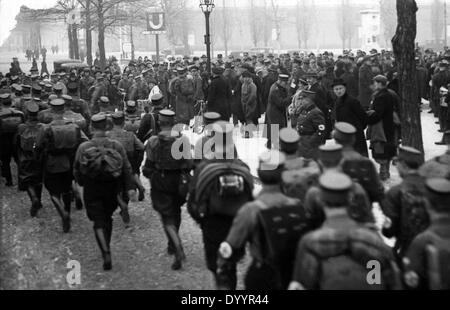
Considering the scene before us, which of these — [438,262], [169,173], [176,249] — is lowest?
[176,249]

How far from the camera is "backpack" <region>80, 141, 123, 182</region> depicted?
6.68 meters

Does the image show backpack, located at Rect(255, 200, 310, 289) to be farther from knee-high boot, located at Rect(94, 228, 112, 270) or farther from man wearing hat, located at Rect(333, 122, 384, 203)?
knee-high boot, located at Rect(94, 228, 112, 270)

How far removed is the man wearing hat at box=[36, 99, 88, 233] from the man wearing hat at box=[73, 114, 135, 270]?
4.78ft

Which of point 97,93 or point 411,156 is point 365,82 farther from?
point 411,156

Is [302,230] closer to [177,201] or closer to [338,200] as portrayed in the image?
[338,200]

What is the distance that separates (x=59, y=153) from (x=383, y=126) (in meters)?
5.37

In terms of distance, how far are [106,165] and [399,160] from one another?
336cm

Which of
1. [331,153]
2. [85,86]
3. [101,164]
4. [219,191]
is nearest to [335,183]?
[331,153]

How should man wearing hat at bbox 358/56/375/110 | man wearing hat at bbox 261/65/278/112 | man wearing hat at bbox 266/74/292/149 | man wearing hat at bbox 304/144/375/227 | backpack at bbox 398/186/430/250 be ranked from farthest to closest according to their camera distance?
man wearing hat at bbox 261/65/278/112 < man wearing hat at bbox 358/56/375/110 < man wearing hat at bbox 266/74/292/149 < backpack at bbox 398/186/430/250 < man wearing hat at bbox 304/144/375/227

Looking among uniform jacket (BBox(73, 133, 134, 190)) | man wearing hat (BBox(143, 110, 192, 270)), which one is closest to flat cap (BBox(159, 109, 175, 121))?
man wearing hat (BBox(143, 110, 192, 270))

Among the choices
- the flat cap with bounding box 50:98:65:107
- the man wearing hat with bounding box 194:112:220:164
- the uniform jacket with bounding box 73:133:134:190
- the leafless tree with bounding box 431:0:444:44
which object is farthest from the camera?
the leafless tree with bounding box 431:0:444:44

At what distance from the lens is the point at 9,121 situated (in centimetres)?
1091
